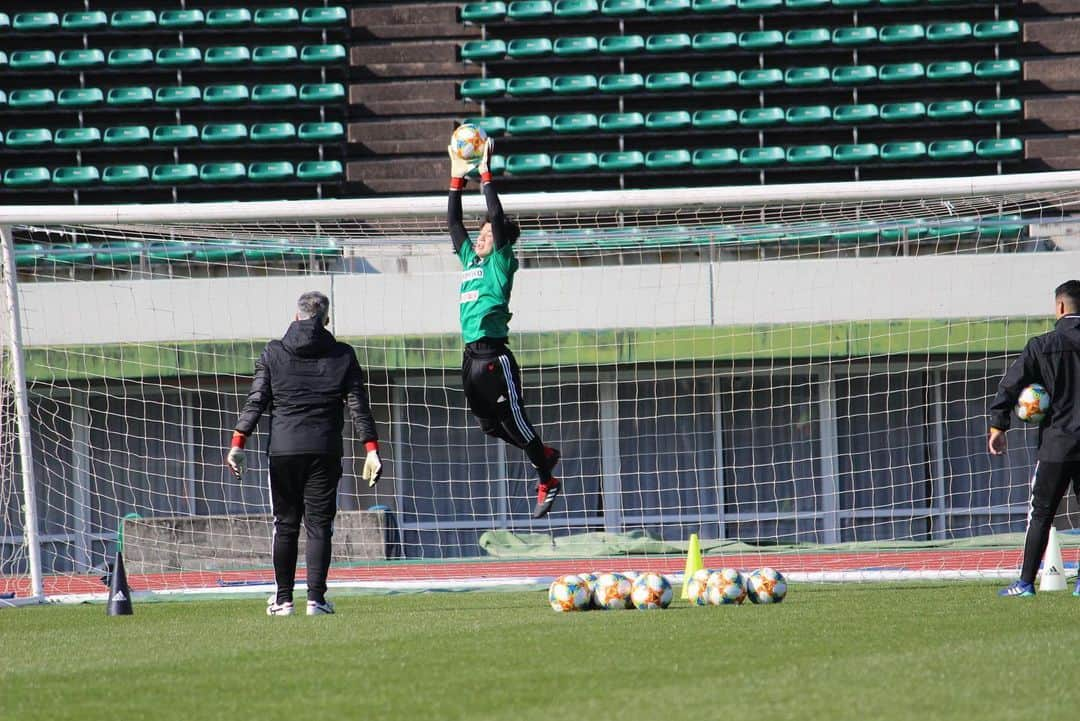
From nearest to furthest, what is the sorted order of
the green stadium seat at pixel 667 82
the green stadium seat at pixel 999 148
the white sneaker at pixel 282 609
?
the white sneaker at pixel 282 609, the green stadium seat at pixel 999 148, the green stadium seat at pixel 667 82

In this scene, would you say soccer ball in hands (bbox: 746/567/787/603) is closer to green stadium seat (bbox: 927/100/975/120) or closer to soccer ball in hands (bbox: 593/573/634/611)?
soccer ball in hands (bbox: 593/573/634/611)

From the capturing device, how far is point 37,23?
21.5 meters

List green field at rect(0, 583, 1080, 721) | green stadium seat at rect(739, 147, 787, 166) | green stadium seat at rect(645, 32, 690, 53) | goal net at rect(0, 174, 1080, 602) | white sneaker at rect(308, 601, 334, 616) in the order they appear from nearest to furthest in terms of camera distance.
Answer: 1. green field at rect(0, 583, 1080, 721)
2. white sneaker at rect(308, 601, 334, 616)
3. goal net at rect(0, 174, 1080, 602)
4. green stadium seat at rect(739, 147, 787, 166)
5. green stadium seat at rect(645, 32, 690, 53)

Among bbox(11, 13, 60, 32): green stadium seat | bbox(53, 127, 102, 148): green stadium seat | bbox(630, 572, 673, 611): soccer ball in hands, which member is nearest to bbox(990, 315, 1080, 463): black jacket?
bbox(630, 572, 673, 611): soccer ball in hands

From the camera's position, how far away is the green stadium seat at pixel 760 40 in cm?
2094

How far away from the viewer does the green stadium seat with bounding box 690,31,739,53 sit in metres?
21.0

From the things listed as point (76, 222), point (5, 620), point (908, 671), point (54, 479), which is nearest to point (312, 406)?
point (5, 620)

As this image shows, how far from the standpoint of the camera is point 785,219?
14508 millimetres

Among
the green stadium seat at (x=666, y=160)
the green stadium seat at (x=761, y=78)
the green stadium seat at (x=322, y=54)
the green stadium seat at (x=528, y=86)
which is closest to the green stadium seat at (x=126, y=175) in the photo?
the green stadium seat at (x=322, y=54)

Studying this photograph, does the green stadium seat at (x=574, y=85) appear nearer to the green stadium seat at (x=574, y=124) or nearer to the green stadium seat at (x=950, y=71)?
the green stadium seat at (x=574, y=124)

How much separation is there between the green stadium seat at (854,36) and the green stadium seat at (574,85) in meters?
3.73

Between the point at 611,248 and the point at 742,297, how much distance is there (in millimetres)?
2088

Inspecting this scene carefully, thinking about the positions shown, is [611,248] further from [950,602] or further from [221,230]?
[950,602]

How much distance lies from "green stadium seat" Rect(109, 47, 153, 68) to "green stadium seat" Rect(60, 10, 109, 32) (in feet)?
1.82
